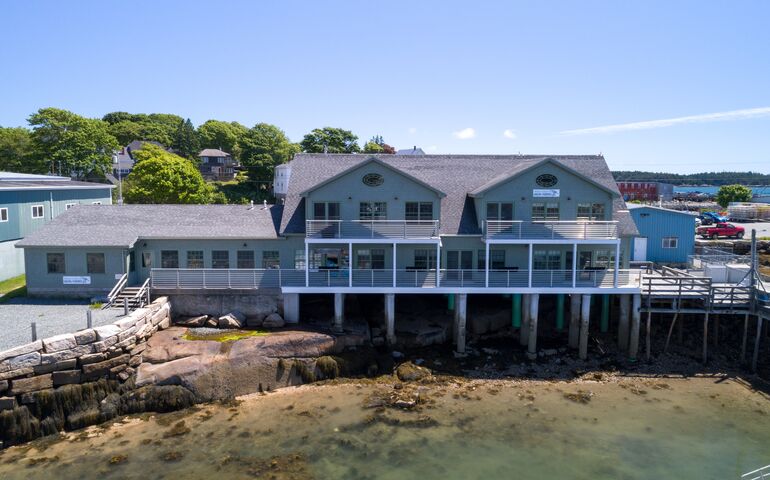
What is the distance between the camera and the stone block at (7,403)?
18656 millimetres

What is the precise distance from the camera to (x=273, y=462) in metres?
17.8

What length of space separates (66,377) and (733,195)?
9210 centimetres

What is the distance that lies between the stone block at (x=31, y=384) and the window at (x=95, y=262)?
299 inches

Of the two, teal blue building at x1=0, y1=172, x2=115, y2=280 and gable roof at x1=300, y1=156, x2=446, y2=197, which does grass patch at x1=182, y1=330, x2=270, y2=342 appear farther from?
teal blue building at x1=0, y1=172, x2=115, y2=280

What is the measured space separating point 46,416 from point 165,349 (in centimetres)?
462

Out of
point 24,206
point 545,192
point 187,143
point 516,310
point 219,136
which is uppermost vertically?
point 219,136

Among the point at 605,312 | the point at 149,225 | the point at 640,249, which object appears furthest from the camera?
the point at 640,249

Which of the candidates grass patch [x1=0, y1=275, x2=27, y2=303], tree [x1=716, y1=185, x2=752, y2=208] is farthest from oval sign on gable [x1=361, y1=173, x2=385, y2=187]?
tree [x1=716, y1=185, x2=752, y2=208]

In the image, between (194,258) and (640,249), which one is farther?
(640,249)

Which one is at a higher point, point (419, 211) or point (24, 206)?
point (24, 206)

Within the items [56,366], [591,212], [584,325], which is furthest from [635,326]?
[56,366]

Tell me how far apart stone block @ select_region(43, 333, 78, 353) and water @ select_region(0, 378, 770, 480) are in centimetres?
300

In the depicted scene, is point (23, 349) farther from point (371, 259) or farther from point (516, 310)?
point (516, 310)

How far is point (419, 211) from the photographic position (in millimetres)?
26484
